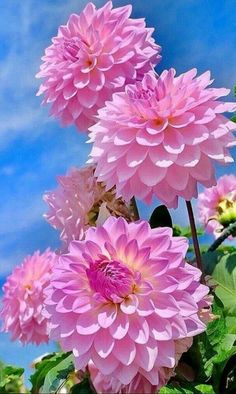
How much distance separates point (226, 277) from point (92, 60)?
337 millimetres

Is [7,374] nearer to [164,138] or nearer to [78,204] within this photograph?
[78,204]

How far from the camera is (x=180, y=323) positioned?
70 cm

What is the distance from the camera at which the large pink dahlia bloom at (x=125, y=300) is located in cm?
69

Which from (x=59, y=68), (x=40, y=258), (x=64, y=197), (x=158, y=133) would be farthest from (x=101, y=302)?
(x=40, y=258)

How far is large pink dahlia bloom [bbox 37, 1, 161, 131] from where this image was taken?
1.01 metres

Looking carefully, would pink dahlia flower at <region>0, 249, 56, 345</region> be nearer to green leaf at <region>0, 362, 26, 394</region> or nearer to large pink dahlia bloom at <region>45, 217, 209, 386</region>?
green leaf at <region>0, 362, 26, 394</region>

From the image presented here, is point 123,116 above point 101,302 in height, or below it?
above

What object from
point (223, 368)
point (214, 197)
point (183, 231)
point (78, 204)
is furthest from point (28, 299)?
point (223, 368)

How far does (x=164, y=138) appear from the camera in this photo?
0.81 metres

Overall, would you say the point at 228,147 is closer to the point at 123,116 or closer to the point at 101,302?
the point at 123,116

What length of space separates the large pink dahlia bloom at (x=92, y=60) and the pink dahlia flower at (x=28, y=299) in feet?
1.99

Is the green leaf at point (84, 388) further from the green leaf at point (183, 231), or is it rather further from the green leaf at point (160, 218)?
the green leaf at point (183, 231)

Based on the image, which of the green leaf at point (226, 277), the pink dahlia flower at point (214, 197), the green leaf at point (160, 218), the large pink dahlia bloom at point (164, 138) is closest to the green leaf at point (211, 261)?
the green leaf at point (226, 277)

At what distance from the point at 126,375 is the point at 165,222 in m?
0.26
